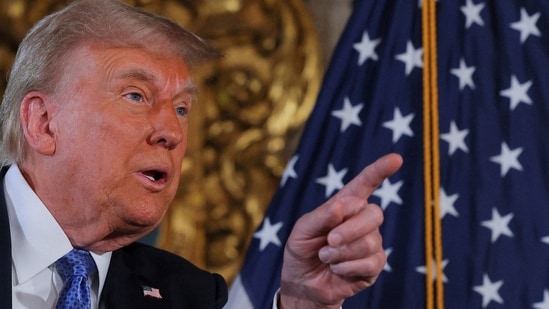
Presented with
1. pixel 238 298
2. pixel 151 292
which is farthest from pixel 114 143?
pixel 238 298

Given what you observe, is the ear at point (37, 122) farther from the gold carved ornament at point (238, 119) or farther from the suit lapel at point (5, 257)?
the gold carved ornament at point (238, 119)

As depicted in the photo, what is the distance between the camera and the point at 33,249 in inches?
87.0

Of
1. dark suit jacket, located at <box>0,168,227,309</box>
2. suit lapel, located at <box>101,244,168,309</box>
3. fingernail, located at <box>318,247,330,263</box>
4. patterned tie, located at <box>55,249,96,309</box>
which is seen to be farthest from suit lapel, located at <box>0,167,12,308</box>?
fingernail, located at <box>318,247,330,263</box>

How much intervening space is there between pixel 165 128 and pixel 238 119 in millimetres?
1105

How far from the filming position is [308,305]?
221cm

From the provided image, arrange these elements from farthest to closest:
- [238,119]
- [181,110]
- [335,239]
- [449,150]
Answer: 1. [238,119]
2. [449,150]
3. [181,110]
4. [335,239]

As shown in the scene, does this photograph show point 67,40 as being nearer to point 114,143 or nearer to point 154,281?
point 114,143

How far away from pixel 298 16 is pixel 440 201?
76 centimetres

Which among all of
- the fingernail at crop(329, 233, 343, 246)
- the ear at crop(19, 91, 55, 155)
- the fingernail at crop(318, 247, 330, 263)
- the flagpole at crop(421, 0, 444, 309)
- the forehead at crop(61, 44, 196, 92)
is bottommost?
the ear at crop(19, 91, 55, 155)

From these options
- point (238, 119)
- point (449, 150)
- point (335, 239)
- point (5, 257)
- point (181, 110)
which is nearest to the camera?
point (335, 239)

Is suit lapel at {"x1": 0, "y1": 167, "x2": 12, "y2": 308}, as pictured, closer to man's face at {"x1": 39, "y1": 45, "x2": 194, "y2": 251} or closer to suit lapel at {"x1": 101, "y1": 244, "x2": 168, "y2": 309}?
man's face at {"x1": 39, "y1": 45, "x2": 194, "y2": 251}

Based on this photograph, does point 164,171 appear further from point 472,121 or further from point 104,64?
point 472,121

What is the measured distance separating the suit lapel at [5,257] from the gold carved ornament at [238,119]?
113 cm

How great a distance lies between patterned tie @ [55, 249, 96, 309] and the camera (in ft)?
7.09
